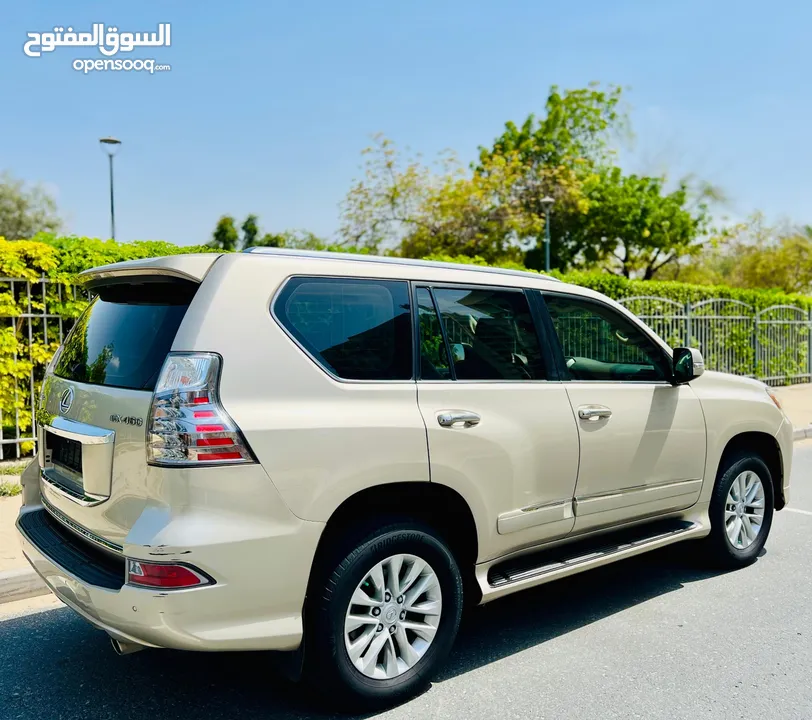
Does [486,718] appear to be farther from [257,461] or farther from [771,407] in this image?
[771,407]

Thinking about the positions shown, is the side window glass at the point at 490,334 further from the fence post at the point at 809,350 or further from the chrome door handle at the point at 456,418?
the fence post at the point at 809,350

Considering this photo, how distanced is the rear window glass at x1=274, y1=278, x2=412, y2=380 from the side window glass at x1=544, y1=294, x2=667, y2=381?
1230mm

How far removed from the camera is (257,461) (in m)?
2.76

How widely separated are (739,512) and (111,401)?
395 centimetres

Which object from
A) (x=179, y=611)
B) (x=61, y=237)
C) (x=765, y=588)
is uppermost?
(x=61, y=237)

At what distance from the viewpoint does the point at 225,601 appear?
2.71m

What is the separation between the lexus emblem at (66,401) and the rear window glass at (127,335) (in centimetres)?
7

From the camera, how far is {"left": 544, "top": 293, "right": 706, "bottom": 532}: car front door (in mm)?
3945

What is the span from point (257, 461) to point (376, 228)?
26807mm

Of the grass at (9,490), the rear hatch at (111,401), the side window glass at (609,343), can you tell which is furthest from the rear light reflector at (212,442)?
the grass at (9,490)

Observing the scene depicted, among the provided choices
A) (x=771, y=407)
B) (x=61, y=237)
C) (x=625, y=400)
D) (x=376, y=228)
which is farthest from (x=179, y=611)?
(x=376, y=228)

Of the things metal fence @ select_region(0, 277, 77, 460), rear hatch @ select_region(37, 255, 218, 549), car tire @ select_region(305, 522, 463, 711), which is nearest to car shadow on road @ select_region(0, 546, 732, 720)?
car tire @ select_region(305, 522, 463, 711)

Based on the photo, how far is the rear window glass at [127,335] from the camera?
116 inches

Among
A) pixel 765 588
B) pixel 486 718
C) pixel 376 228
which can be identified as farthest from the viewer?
pixel 376 228
